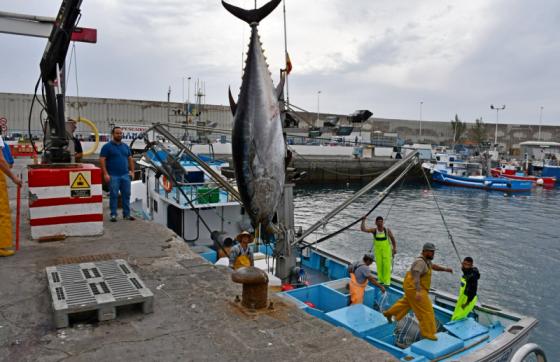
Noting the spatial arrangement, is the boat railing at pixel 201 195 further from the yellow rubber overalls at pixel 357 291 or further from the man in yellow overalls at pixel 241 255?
the yellow rubber overalls at pixel 357 291

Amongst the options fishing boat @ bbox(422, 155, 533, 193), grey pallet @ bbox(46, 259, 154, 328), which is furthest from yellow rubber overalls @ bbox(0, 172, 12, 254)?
fishing boat @ bbox(422, 155, 533, 193)

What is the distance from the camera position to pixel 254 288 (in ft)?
12.5

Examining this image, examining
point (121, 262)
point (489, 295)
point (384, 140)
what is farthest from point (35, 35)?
point (384, 140)

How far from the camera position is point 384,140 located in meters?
51.9

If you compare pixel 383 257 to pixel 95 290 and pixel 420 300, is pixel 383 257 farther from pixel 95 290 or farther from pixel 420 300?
pixel 95 290

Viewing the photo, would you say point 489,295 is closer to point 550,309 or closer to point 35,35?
point 550,309

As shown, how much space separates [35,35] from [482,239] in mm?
18655

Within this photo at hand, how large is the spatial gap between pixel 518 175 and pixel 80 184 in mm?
48091

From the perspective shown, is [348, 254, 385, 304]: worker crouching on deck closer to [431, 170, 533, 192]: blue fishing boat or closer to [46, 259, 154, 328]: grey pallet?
[46, 259, 154, 328]: grey pallet

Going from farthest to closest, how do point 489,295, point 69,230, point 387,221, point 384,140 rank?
point 384,140, point 387,221, point 489,295, point 69,230

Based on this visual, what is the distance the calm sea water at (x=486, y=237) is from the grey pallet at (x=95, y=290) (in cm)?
880

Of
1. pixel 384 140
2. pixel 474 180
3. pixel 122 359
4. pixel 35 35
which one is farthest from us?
pixel 384 140

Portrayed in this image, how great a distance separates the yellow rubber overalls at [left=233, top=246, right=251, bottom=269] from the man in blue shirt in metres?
2.46

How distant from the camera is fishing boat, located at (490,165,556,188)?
4241cm
